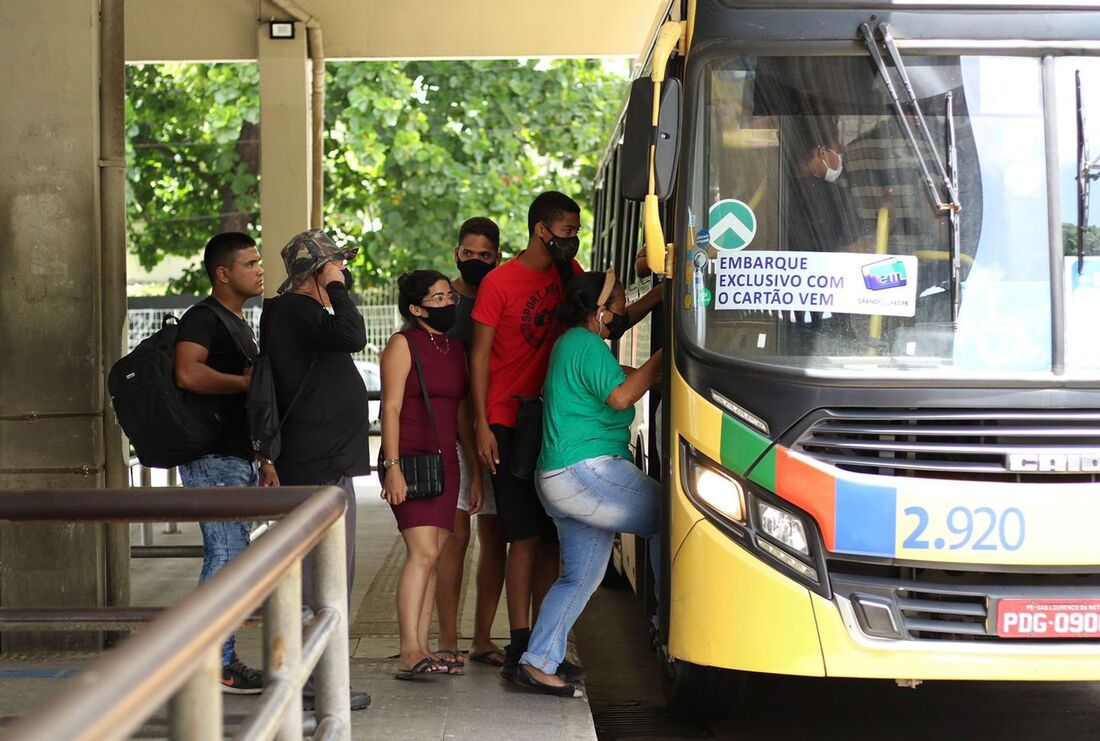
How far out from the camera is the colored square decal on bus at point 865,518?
4.50 m

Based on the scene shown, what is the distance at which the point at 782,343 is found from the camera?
189 inches

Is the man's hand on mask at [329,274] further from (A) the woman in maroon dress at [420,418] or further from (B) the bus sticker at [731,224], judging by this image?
(B) the bus sticker at [731,224]

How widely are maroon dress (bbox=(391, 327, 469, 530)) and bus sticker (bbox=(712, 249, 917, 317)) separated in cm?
142

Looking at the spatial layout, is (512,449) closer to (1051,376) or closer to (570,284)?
(570,284)

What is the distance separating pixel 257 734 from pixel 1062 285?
3.48m

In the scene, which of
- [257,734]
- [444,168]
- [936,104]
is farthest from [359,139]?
[257,734]

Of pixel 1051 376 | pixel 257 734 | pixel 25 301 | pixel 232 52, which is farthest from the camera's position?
pixel 232 52

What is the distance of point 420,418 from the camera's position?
5664 mm

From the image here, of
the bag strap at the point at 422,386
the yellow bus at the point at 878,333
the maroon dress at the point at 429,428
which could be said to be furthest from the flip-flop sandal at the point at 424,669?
the yellow bus at the point at 878,333

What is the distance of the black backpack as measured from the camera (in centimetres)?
536

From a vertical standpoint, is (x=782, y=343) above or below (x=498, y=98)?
below

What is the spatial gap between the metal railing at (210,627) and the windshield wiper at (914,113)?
8.63 ft

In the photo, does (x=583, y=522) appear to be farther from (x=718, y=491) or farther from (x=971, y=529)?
(x=971, y=529)

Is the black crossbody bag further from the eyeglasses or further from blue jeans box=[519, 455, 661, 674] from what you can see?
blue jeans box=[519, 455, 661, 674]
